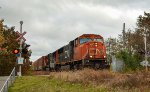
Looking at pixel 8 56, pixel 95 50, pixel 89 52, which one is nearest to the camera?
pixel 89 52

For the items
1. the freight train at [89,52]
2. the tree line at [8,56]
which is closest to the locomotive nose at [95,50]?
the freight train at [89,52]

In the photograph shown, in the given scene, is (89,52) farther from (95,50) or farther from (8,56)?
(8,56)

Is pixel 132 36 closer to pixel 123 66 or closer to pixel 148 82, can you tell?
pixel 123 66

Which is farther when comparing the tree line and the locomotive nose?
the tree line

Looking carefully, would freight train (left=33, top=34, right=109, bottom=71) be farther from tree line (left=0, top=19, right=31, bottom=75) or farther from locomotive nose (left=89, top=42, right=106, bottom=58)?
tree line (left=0, top=19, right=31, bottom=75)

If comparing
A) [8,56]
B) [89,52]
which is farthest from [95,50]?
[8,56]

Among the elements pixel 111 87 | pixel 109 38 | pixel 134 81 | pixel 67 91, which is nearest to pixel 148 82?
pixel 134 81

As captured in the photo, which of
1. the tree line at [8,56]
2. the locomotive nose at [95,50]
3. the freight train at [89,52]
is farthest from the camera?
the tree line at [8,56]

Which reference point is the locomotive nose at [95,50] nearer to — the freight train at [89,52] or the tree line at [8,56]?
the freight train at [89,52]

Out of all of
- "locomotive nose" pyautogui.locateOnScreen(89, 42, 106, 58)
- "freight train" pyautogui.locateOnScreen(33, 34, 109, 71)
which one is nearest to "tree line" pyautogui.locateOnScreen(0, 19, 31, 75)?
"freight train" pyautogui.locateOnScreen(33, 34, 109, 71)

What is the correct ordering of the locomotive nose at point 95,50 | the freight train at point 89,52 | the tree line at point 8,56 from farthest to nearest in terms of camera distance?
the tree line at point 8,56
the locomotive nose at point 95,50
the freight train at point 89,52

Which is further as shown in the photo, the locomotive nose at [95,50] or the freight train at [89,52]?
the locomotive nose at [95,50]

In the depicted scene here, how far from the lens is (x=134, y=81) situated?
19.5 m

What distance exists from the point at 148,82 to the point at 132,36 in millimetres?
53337
